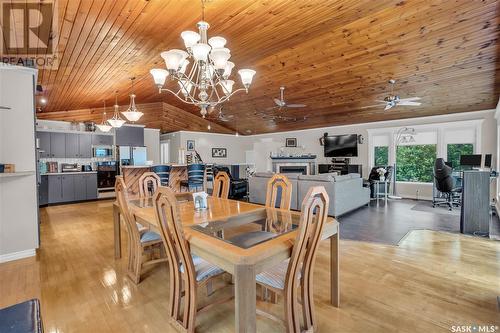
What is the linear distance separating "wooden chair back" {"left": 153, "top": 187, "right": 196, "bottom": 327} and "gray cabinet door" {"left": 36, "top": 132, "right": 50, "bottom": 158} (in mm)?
7059

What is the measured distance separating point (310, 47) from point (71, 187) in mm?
7384

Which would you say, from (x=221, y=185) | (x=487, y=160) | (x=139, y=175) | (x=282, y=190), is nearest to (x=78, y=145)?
(x=139, y=175)

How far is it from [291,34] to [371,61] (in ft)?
5.71

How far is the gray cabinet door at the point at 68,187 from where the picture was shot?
6879 millimetres

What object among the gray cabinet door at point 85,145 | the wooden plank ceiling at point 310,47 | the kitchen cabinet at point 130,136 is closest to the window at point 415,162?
the wooden plank ceiling at point 310,47

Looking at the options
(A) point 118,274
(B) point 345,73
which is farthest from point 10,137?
(B) point 345,73

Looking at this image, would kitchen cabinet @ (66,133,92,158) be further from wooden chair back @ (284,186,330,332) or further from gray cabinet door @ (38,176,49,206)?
wooden chair back @ (284,186,330,332)

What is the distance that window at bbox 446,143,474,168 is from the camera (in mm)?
6367

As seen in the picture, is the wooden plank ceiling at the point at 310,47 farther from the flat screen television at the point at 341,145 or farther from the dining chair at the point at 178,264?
the dining chair at the point at 178,264

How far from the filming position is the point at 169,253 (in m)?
1.77

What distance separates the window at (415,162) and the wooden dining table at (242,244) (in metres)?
6.70

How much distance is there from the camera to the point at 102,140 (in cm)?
768

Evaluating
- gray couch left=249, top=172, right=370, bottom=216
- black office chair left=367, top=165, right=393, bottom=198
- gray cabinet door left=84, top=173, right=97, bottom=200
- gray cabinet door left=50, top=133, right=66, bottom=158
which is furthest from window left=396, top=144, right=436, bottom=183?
gray cabinet door left=50, top=133, right=66, bottom=158

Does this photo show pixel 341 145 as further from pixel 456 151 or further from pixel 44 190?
pixel 44 190
